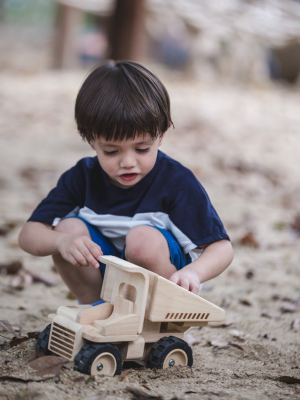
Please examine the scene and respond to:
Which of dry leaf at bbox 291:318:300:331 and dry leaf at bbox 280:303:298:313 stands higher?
dry leaf at bbox 291:318:300:331

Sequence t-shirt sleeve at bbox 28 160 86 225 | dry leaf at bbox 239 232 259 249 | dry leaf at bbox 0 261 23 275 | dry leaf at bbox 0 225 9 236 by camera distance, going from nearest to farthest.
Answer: t-shirt sleeve at bbox 28 160 86 225
dry leaf at bbox 0 261 23 275
dry leaf at bbox 0 225 9 236
dry leaf at bbox 239 232 259 249

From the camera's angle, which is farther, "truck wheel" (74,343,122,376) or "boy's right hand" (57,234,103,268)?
→ "boy's right hand" (57,234,103,268)

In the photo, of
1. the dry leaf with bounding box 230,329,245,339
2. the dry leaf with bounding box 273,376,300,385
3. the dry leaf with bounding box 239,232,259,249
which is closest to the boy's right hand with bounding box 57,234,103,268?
the dry leaf with bounding box 273,376,300,385

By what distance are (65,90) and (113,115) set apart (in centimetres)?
700

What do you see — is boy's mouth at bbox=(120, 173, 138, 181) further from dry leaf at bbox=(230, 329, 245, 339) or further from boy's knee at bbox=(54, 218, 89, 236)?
dry leaf at bbox=(230, 329, 245, 339)

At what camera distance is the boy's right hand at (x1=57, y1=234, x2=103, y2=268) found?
6.28 feet

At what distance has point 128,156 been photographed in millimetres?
2033

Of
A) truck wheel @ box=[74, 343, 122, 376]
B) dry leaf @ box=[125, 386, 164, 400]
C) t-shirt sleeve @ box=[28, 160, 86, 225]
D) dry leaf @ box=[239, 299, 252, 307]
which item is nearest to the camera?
dry leaf @ box=[125, 386, 164, 400]

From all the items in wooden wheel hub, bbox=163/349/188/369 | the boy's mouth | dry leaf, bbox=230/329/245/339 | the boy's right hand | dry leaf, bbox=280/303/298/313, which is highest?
the boy's mouth

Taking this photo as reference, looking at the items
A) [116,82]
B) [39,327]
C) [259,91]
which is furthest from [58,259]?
[259,91]

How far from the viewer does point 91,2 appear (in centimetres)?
1360

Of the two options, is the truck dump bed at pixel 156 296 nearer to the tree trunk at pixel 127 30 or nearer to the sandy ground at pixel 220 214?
the sandy ground at pixel 220 214

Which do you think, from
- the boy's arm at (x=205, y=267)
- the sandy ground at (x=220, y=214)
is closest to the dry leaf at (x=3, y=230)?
the sandy ground at (x=220, y=214)

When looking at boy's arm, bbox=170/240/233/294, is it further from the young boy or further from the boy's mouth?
the boy's mouth
